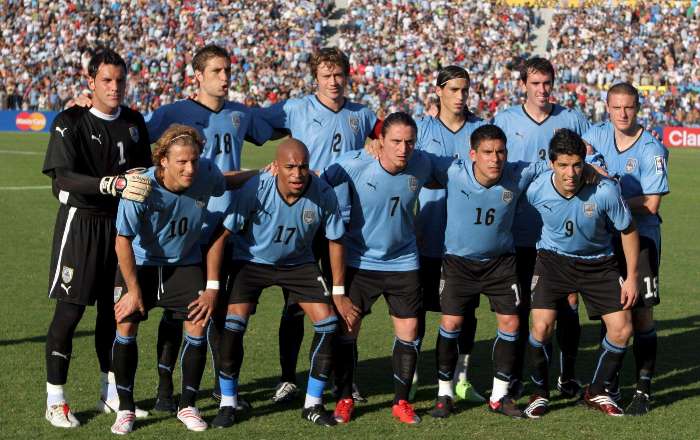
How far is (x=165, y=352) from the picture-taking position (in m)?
7.00

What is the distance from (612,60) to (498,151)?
38.2 m

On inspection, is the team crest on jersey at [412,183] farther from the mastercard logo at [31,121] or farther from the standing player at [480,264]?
the mastercard logo at [31,121]

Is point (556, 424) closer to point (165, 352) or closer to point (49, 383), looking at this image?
point (165, 352)

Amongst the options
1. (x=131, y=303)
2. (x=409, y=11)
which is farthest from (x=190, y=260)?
(x=409, y=11)

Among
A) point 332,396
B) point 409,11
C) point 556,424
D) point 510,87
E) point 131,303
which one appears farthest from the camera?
point 409,11

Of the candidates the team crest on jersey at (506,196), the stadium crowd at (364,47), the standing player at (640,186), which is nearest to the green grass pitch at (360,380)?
the standing player at (640,186)

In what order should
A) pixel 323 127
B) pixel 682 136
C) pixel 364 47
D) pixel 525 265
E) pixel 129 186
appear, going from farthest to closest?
pixel 364 47 < pixel 682 136 < pixel 525 265 < pixel 323 127 < pixel 129 186

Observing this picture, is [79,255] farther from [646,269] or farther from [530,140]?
[646,269]

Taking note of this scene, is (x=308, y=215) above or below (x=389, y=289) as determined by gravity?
above

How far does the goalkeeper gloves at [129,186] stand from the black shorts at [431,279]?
94.2 inches

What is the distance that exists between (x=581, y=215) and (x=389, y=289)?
1.44m

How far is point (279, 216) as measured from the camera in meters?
6.77

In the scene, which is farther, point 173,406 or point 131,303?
point 173,406

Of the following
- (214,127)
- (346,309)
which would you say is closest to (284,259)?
(346,309)
